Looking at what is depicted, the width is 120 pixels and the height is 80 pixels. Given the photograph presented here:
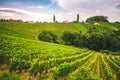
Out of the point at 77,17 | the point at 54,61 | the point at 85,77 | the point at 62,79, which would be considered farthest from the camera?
the point at 77,17

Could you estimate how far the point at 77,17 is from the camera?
600 ft

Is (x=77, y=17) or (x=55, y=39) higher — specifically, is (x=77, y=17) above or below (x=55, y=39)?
above

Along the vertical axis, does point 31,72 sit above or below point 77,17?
below

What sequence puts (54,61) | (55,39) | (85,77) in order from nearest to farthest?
(85,77) < (54,61) < (55,39)

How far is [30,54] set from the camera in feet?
132

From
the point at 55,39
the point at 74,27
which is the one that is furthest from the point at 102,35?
the point at 74,27

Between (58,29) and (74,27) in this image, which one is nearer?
(58,29)

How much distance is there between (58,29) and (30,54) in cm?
8116

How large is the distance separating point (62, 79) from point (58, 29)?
89168 millimetres

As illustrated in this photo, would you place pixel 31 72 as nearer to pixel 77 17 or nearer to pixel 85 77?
pixel 85 77

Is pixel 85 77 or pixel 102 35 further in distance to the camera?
pixel 102 35

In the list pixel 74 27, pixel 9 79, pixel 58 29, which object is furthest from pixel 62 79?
pixel 74 27

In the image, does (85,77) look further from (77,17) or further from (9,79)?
(77,17)

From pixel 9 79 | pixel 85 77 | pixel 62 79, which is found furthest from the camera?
pixel 62 79
